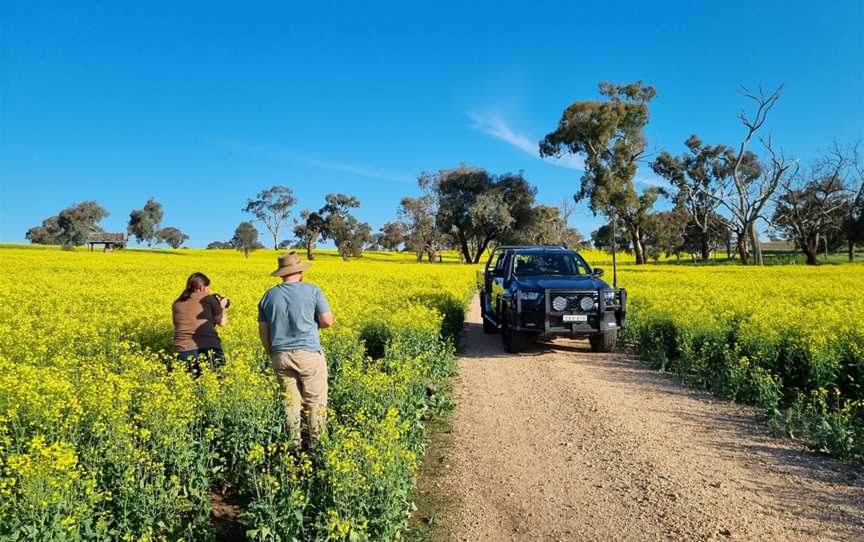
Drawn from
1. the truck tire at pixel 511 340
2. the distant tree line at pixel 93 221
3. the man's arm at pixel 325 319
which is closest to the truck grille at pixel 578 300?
the truck tire at pixel 511 340

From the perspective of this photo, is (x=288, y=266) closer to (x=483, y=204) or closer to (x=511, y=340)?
(x=511, y=340)

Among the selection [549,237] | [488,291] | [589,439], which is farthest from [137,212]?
[589,439]

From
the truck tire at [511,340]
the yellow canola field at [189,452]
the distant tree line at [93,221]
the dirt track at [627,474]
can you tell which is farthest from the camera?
the distant tree line at [93,221]

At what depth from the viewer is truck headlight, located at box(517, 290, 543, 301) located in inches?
452

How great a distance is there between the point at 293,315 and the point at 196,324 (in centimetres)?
286

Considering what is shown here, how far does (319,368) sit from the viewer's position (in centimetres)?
583

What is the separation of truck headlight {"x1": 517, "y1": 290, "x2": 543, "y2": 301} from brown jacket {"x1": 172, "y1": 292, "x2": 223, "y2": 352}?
629 cm

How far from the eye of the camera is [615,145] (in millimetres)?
60562

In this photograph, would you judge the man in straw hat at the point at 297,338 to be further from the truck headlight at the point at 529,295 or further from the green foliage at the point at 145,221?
the green foliage at the point at 145,221

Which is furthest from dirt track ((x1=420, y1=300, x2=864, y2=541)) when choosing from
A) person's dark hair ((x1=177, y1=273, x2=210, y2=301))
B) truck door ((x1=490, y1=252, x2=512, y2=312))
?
truck door ((x1=490, y1=252, x2=512, y2=312))

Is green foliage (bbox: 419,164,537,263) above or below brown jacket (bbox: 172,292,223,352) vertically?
above

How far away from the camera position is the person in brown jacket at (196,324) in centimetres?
773

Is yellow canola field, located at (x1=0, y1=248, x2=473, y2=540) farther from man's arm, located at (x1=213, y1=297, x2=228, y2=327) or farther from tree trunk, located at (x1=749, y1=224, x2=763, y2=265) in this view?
tree trunk, located at (x1=749, y1=224, x2=763, y2=265)

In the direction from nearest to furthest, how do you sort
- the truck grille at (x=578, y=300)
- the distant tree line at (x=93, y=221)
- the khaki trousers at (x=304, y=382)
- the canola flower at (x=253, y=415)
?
the canola flower at (x=253, y=415)
the khaki trousers at (x=304, y=382)
the truck grille at (x=578, y=300)
the distant tree line at (x=93, y=221)
